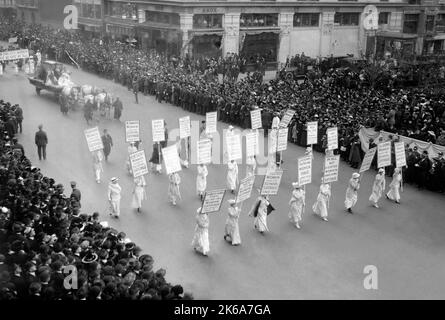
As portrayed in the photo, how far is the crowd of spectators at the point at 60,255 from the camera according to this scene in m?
10.0

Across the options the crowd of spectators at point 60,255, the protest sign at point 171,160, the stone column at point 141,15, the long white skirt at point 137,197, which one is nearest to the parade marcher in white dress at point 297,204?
the protest sign at point 171,160

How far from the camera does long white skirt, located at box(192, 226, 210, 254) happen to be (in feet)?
47.2

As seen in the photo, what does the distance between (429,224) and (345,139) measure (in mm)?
6631

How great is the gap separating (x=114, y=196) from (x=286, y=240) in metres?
5.14

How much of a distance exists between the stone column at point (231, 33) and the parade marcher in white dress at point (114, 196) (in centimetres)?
2751

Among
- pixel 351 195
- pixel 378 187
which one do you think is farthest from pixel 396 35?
pixel 351 195

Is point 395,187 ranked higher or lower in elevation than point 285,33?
lower

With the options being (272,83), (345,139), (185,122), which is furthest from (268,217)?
(272,83)

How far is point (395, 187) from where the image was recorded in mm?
18500

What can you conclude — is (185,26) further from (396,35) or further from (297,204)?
(297,204)

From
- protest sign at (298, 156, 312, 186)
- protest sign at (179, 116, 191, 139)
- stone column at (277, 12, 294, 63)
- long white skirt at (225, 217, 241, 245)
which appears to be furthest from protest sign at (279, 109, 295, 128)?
stone column at (277, 12, 294, 63)

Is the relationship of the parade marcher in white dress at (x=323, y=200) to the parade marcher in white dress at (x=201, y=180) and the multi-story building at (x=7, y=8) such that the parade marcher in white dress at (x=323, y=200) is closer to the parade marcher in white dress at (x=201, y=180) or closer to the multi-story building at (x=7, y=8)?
the parade marcher in white dress at (x=201, y=180)

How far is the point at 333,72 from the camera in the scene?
37719 millimetres

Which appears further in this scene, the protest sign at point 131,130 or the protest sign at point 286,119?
the protest sign at point 286,119
